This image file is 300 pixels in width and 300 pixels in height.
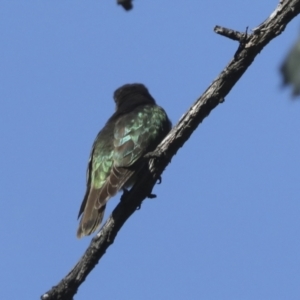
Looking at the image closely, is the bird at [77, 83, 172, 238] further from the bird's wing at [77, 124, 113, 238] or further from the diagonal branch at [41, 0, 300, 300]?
the diagonal branch at [41, 0, 300, 300]

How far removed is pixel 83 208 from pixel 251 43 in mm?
2984

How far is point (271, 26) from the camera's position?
3879 mm

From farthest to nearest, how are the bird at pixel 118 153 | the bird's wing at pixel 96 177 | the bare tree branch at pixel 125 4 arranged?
1. the bird at pixel 118 153
2. the bird's wing at pixel 96 177
3. the bare tree branch at pixel 125 4

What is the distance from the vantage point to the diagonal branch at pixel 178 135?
153 inches

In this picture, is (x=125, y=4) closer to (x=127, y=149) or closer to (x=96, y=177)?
(x=127, y=149)

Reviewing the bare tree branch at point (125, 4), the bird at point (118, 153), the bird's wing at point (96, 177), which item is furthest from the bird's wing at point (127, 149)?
the bare tree branch at point (125, 4)

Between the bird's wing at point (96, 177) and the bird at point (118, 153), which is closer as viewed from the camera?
the bird's wing at point (96, 177)

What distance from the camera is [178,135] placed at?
4480mm

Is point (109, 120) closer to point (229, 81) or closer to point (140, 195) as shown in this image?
point (140, 195)

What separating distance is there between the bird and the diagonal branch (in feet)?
2.05

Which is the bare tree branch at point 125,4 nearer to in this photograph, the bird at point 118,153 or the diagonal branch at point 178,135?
the diagonal branch at point 178,135

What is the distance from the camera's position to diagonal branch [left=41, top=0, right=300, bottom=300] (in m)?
3.89

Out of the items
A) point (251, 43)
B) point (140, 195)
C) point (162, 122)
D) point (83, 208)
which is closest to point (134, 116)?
point (162, 122)

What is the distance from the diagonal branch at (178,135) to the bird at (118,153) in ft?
2.05
